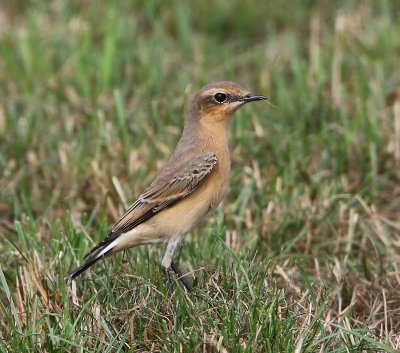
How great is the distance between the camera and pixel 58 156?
27.3 ft

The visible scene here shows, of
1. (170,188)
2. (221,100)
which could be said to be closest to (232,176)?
(221,100)

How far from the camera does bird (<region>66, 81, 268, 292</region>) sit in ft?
21.0

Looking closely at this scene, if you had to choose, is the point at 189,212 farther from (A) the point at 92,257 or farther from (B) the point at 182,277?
(A) the point at 92,257

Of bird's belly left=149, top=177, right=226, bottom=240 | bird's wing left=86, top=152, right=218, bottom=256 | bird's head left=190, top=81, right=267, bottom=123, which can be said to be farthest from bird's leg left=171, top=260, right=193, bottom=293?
bird's head left=190, top=81, right=267, bottom=123

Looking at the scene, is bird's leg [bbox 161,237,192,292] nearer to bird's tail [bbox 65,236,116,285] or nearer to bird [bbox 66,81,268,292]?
bird [bbox 66,81,268,292]

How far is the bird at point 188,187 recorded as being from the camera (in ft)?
21.0

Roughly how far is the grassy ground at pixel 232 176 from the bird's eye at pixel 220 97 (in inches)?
35.1

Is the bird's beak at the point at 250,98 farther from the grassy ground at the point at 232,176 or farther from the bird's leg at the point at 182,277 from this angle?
the bird's leg at the point at 182,277

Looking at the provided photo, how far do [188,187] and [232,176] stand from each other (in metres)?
1.56

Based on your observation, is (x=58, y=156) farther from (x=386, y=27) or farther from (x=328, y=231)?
(x=386, y=27)

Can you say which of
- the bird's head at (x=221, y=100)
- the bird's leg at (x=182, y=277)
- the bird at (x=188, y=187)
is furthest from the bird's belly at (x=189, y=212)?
the bird's head at (x=221, y=100)

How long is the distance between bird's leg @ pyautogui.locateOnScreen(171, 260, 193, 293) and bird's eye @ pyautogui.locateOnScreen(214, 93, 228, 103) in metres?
1.15

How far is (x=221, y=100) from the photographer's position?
6.85 meters

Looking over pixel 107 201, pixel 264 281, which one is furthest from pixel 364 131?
pixel 264 281
